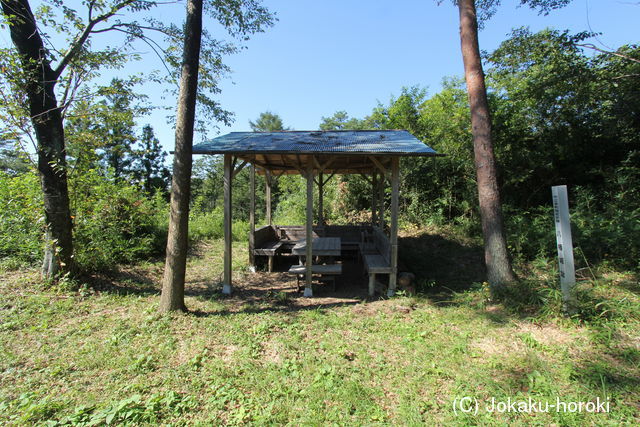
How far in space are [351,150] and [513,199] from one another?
280 inches

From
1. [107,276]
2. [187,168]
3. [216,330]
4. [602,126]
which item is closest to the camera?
[216,330]

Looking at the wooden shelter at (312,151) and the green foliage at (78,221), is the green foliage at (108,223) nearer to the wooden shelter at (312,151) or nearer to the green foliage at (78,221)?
the green foliage at (78,221)

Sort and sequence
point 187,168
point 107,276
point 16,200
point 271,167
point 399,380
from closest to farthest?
point 399,380
point 187,168
point 16,200
point 107,276
point 271,167

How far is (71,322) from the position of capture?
14.0 feet

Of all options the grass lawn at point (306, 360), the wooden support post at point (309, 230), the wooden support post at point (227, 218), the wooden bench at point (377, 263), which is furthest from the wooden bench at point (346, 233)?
the grass lawn at point (306, 360)

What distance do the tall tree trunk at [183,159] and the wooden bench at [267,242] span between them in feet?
10.4

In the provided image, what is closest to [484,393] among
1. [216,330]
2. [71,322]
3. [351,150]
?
[216,330]

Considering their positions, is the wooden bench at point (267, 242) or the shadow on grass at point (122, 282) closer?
the shadow on grass at point (122, 282)

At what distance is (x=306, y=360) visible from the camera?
3.38 m

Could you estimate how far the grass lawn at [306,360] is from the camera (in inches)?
99.2

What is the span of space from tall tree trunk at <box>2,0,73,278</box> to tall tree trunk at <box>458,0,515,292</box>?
275 inches

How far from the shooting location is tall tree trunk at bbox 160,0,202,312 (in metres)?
4.47

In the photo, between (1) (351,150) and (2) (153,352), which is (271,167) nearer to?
(1) (351,150)

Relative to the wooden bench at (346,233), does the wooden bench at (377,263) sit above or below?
below
